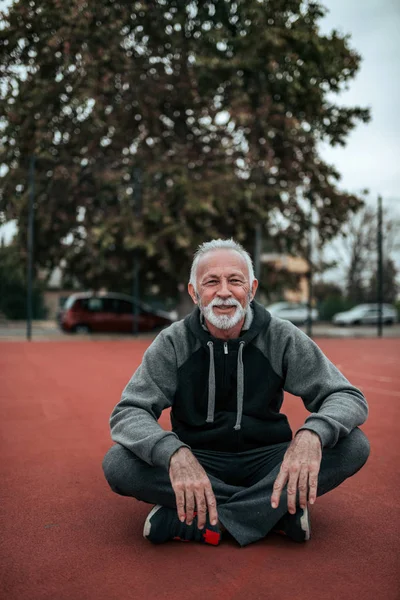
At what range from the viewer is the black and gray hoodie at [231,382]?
8.98ft

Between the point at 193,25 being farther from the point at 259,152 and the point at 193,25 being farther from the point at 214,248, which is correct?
the point at 214,248

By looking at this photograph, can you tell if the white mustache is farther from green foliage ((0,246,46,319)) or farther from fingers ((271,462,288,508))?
green foliage ((0,246,46,319))

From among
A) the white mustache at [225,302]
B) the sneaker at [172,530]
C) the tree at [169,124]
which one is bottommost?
the sneaker at [172,530]

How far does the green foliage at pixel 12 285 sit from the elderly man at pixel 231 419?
47.2 ft

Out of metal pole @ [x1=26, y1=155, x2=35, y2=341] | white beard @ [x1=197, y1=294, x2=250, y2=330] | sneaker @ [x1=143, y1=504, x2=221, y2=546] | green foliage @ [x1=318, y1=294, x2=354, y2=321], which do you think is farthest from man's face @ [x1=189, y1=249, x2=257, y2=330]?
green foliage @ [x1=318, y1=294, x2=354, y2=321]

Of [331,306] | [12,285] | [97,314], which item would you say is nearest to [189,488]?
[97,314]

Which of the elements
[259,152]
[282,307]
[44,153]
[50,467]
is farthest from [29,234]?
[282,307]

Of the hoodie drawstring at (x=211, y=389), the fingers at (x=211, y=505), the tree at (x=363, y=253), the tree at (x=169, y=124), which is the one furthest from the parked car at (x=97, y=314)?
the tree at (x=363, y=253)

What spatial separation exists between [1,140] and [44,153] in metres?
1.51

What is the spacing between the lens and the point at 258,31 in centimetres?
1576

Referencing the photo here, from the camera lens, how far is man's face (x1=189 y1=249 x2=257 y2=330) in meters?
2.80

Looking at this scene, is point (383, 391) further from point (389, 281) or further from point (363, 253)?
point (389, 281)

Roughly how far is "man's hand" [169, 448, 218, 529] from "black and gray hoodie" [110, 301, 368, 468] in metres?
0.27

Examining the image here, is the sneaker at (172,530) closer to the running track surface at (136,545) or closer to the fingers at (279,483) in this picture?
the running track surface at (136,545)
